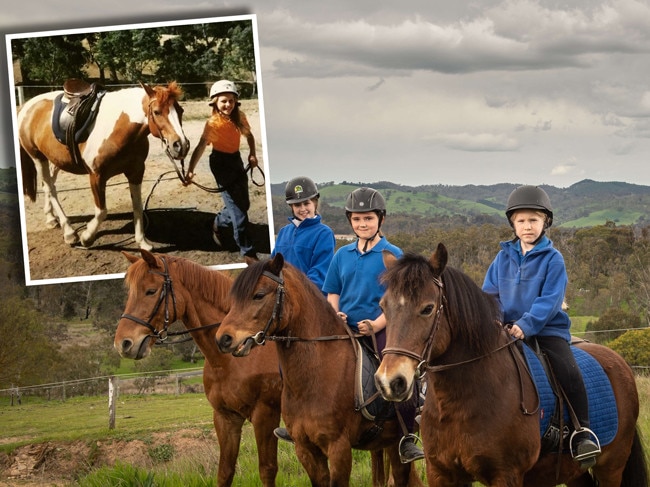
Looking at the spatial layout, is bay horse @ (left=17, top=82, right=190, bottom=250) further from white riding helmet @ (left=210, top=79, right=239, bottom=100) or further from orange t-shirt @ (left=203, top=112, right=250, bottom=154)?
white riding helmet @ (left=210, top=79, right=239, bottom=100)

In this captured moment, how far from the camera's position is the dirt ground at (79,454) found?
17625 millimetres

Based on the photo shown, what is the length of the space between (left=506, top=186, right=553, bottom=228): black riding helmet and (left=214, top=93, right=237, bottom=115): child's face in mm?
10951

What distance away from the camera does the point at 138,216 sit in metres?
16.4

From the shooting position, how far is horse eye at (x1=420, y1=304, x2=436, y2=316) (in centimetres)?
464

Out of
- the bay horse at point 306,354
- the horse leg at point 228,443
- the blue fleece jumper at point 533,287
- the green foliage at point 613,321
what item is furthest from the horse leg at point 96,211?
the green foliage at point 613,321

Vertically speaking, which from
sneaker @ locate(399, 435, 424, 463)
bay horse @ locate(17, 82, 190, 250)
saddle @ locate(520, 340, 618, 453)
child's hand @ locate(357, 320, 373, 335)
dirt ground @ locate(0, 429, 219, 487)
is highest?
bay horse @ locate(17, 82, 190, 250)

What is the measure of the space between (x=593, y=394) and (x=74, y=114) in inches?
495

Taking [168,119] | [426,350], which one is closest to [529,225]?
[426,350]

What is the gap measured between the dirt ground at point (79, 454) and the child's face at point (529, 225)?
502 inches

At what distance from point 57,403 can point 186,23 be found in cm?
1491

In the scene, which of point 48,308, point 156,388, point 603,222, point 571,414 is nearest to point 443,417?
point 571,414

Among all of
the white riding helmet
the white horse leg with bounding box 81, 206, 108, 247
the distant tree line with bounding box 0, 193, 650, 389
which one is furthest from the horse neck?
the distant tree line with bounding box 0, 193, 650, 389

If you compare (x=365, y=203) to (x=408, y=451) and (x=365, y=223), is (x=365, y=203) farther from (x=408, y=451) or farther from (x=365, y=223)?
(x=408, y=451)

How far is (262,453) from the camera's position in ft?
23.8
